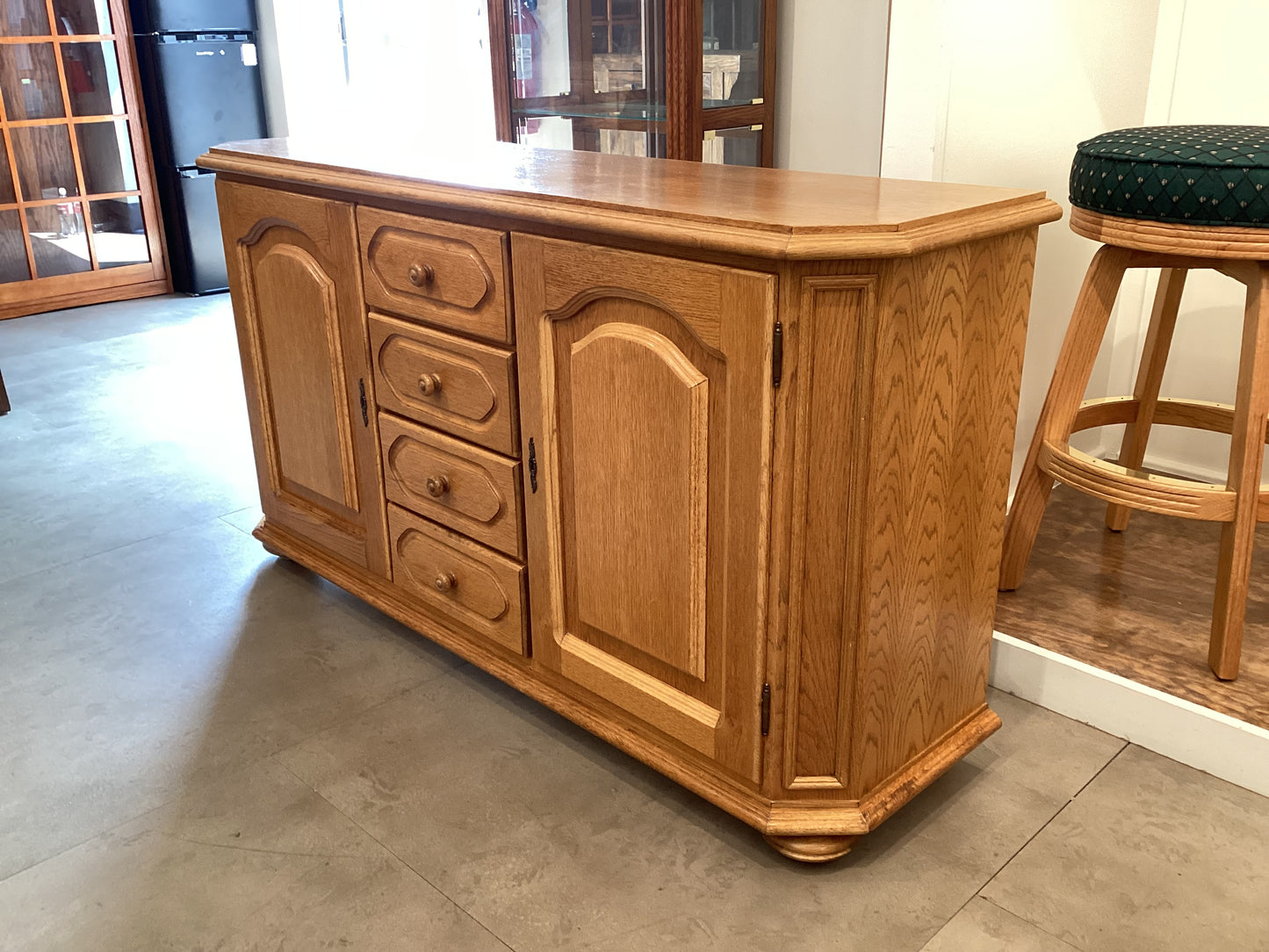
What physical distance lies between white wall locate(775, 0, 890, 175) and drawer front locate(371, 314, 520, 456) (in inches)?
48.8

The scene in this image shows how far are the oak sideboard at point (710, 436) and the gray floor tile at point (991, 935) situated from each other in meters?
0.15

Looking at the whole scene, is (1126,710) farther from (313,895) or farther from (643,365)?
(313,895)

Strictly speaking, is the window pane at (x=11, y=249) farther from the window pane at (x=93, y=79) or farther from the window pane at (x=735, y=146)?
the window pane at (x=735, y=146)

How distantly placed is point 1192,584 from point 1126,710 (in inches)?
16.2

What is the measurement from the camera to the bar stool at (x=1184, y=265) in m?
1.49

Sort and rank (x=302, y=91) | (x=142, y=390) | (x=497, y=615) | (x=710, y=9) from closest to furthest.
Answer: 1. (x=497, y=615)
2. (x=710, y=9)
3. (x=142, y=390)
4. (x=302, y=91)

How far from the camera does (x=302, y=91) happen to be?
4.68 metres

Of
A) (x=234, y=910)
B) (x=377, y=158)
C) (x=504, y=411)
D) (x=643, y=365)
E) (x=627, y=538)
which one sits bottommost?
(x=234, y=910)

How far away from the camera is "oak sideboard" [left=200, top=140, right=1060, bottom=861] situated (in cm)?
122

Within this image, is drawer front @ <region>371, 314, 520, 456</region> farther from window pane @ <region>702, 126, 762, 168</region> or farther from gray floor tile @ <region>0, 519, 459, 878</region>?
window pane @ <region>702, 126, 762, 168</region>

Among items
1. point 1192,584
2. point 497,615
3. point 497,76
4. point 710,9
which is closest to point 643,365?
point 497,615

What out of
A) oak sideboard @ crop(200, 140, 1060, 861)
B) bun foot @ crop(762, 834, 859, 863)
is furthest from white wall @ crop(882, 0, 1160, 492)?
bun foot @ crop(762, 834, 859, 863)

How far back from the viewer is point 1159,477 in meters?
1.72

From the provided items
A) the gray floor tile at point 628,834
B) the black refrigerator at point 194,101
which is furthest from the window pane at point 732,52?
the black refrigerator at point 194,101
